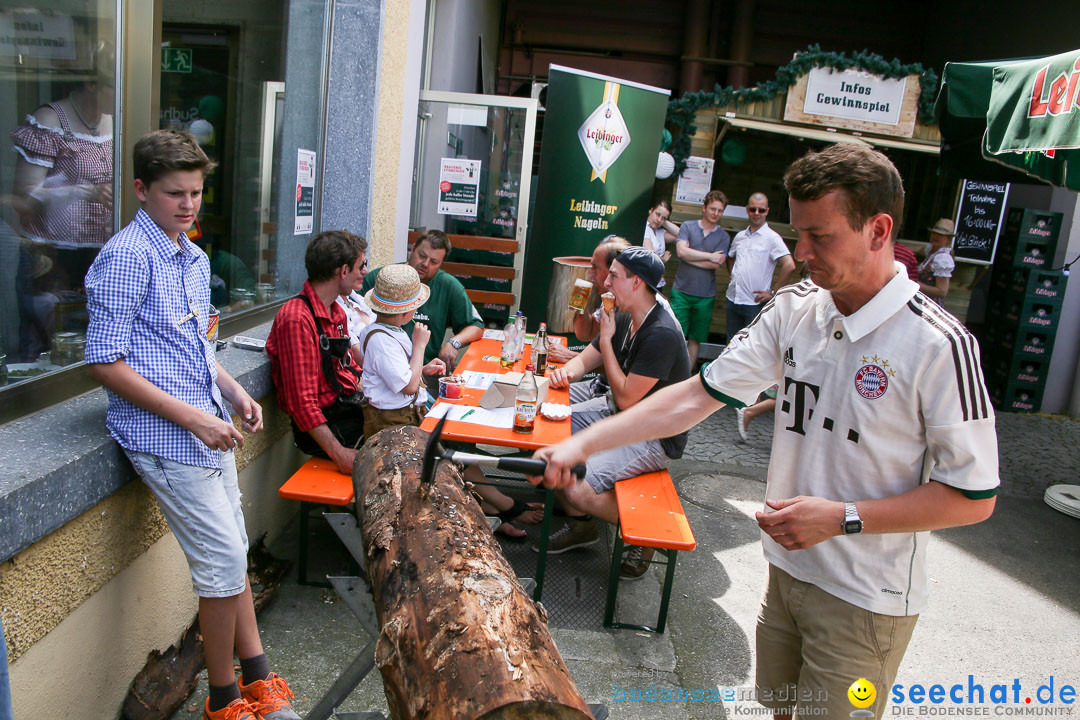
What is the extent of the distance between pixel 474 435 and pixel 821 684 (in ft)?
6.59

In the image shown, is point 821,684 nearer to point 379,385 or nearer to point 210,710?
point 210,710

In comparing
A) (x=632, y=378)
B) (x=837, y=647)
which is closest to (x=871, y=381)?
(x=837, y=647)

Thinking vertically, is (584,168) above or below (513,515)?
above

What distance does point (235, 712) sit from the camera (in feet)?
8.53

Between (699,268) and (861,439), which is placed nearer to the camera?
(861,439)

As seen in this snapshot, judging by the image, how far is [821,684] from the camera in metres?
1.94

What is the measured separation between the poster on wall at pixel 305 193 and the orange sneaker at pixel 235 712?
337 centimetres

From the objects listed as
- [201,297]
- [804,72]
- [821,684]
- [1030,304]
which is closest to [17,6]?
[201,297]

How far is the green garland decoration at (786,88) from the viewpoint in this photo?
368 inches

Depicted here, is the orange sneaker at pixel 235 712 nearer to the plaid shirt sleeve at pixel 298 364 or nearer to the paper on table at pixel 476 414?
the plaid shirt sleeve at pixel 298 364

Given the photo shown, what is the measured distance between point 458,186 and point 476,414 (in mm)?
4098

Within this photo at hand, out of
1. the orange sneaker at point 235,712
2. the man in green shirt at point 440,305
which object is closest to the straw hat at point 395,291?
the man in green shirt at point 440,305

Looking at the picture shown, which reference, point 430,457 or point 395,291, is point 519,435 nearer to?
point 395,291

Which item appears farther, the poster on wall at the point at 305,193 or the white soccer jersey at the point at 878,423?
the poster on wall at the point at 305,193
